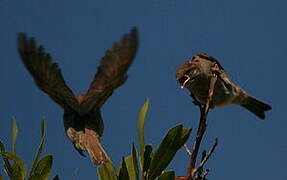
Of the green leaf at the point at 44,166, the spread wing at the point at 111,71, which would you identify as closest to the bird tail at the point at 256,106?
Answer: the spread wing at the point at 111,71

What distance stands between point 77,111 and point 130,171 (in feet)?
0.53

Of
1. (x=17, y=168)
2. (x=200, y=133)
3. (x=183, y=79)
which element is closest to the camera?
(x=200, y=133)

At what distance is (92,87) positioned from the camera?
2.66 feet

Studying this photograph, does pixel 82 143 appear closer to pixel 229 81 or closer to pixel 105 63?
pixel 105 63

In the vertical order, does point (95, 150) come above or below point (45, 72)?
below

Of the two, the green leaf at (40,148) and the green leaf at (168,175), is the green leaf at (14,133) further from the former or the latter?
the green leaf at (168,175)

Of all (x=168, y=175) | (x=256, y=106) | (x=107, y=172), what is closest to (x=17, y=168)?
(x=107, y=172)

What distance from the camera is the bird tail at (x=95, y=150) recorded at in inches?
32.2

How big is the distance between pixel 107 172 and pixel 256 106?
0.35 metres

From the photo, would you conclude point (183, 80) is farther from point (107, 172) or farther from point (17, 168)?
point (17, 168)

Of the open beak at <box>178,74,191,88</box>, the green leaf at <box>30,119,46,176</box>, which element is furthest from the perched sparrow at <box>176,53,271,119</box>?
the green leaf at <box>30,119,46,176</box>

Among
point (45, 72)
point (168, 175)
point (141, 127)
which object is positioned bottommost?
point (168, 175)

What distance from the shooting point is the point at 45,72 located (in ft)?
2.68

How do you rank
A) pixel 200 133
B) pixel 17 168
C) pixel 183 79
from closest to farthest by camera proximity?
pixel 200 133, pixel 183 79, pixel 17 168
